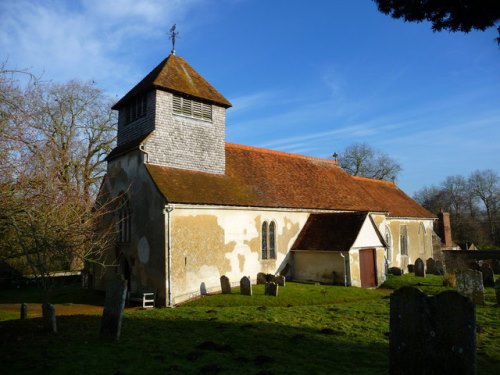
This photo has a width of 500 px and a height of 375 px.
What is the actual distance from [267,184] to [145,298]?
9.98 metres

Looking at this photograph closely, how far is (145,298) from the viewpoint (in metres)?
17.5

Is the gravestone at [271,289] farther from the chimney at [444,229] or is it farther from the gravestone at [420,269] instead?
the chimney at [444,229]

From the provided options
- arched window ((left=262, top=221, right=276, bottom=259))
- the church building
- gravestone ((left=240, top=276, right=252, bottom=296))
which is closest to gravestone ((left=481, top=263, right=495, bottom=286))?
the church building

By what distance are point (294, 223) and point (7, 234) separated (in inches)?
625

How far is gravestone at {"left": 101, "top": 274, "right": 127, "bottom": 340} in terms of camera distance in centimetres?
1022

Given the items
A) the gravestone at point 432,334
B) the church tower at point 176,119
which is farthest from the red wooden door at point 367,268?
the gravestone at point 432,334

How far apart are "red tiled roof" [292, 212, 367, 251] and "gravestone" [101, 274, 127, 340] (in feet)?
44.4

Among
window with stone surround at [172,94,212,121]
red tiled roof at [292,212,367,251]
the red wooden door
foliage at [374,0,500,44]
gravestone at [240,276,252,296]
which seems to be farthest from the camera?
the red wooden door

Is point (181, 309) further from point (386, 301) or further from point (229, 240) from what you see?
point (386, 301)

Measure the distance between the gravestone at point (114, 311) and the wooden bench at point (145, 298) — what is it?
23.0 ft

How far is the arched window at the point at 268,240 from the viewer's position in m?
22.0

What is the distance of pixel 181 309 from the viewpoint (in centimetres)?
1590

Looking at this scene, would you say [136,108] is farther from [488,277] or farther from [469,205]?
[469,205]

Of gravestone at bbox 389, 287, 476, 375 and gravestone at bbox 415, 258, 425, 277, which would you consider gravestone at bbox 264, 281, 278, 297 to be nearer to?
gravestone at bbox 389, 287, 476, 375
